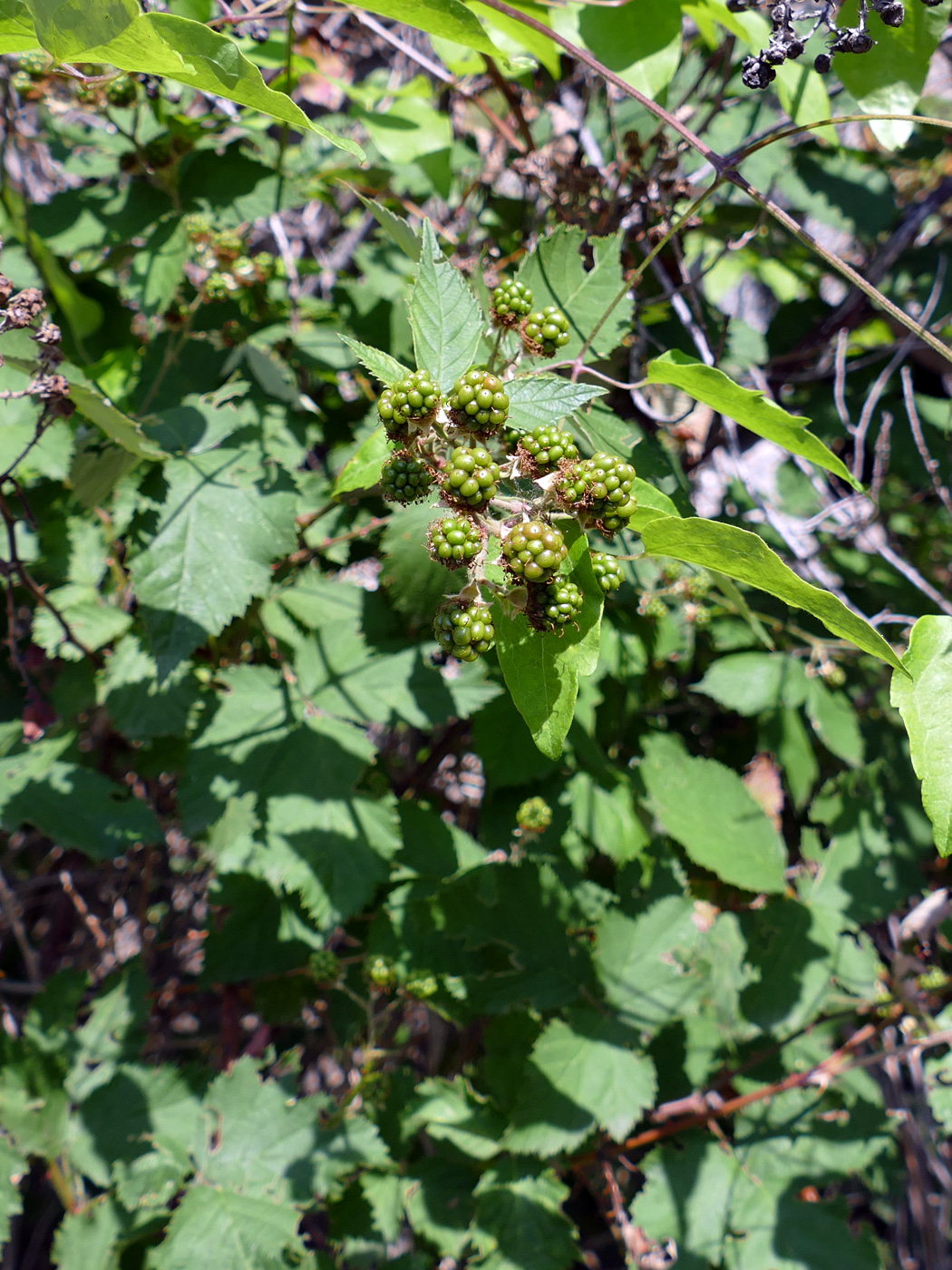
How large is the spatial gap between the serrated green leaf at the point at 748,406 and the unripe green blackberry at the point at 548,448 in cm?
25

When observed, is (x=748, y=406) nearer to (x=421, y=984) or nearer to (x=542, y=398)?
(x=542, y=398)

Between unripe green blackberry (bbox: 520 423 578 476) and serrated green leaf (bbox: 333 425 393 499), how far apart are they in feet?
1.03

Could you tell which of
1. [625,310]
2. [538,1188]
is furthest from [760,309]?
[538,1188]

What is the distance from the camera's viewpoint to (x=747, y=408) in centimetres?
108

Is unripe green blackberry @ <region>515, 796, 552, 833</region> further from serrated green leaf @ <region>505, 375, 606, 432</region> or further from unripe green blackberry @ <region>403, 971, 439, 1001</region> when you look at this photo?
serrated green leaf @ <region>505, 375, 606, 432</region>

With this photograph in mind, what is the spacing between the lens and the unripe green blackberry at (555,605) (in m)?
0.90

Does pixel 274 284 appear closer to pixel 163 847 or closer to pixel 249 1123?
pixel 163 847

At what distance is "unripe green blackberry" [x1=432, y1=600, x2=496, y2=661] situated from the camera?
3.00 ft

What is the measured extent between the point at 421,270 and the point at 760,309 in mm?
3192

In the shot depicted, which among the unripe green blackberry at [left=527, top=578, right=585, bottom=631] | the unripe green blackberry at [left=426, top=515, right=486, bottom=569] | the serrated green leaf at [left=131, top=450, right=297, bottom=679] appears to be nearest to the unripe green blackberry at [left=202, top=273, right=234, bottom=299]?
the serrated green leaf at [left=131, top=450, right=297, bottom=679]

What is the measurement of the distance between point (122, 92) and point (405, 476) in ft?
4.75

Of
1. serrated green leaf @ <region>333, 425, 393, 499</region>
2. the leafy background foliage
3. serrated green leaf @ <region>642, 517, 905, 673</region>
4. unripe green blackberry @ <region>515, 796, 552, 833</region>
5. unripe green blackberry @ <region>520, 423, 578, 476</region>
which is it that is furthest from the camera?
unripe green blackberry @ <region>515, 796, 552, 833</region>

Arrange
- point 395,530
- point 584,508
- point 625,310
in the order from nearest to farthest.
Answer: point 584,508, point 625,310, point 395,530

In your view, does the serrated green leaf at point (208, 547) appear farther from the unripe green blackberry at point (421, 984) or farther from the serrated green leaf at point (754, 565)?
the unripe green blackberry at point (421, 984)
